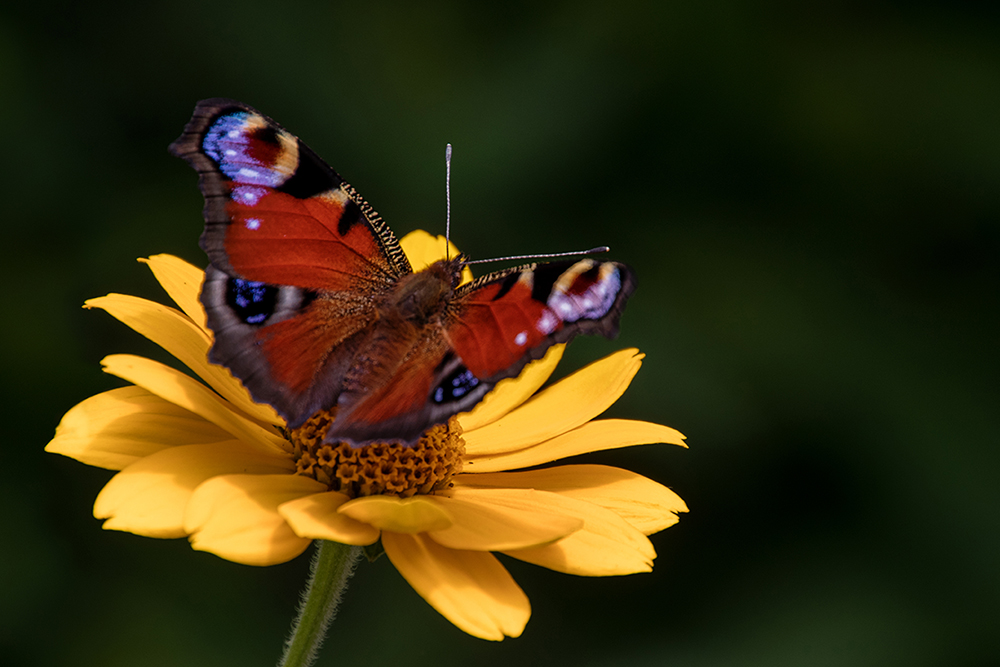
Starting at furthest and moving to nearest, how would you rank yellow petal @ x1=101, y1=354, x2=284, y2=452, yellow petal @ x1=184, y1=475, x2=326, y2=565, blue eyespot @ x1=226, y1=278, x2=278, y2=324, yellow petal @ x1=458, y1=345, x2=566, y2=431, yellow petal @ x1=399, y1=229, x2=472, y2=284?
1. yellow petal @ x1=399, y1=229, x2=472, y2=284
2. yellow petal @ x1=458, y1=345, x2=566, y2=431
3. blue eyespot @ x1=226, y1=278, x2=278, y2=324
4. yellow petal @ x1=101, y1=354, x2=284, y2=452
5. yellow petal @ x1=184, y1=475, x2=326, y2=565

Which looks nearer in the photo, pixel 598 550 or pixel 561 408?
pixel 598 550

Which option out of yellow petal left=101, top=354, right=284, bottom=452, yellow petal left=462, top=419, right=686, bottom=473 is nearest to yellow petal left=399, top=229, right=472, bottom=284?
yellow petal left=462, top=419, right=686, bottom=473

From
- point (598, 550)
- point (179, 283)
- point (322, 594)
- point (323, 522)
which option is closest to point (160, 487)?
point (323, 522)

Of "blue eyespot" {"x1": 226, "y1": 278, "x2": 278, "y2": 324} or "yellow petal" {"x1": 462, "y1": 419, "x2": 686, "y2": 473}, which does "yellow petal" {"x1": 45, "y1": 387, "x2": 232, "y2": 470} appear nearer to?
"blue eyespot" {"x1": 226, "y1": 278, "x2": 278, "y2": 324}

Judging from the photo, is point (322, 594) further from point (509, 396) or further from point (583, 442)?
point (509, 396)

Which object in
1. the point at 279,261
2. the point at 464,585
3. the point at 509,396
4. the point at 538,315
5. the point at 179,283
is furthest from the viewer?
the point at 509,396

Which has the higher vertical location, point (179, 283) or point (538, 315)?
point (538, 315)

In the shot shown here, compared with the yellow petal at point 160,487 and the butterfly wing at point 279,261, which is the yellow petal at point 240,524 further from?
the butterfly wing at point 279,261
